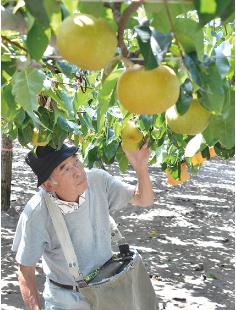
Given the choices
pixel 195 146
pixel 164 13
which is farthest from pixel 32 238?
pixel 164 13

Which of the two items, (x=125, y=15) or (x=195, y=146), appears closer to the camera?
(x=125, y=15)

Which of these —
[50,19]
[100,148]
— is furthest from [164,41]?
[100,148]

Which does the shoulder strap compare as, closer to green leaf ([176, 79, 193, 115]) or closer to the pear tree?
the pear tree

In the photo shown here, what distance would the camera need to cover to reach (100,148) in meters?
3.39

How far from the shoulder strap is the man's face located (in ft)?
0.30

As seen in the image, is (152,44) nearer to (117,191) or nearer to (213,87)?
(213,87)

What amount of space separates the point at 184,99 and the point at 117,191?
1.96m

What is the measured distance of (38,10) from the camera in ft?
3.56

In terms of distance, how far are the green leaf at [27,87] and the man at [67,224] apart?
1.47m

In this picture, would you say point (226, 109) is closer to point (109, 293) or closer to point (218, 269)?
point (109, 293)

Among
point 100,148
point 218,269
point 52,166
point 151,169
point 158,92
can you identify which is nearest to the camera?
point 158,92

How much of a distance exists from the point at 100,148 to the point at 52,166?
0.57m

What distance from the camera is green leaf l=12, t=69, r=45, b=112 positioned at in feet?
4.29

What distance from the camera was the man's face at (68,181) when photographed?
114 inches
